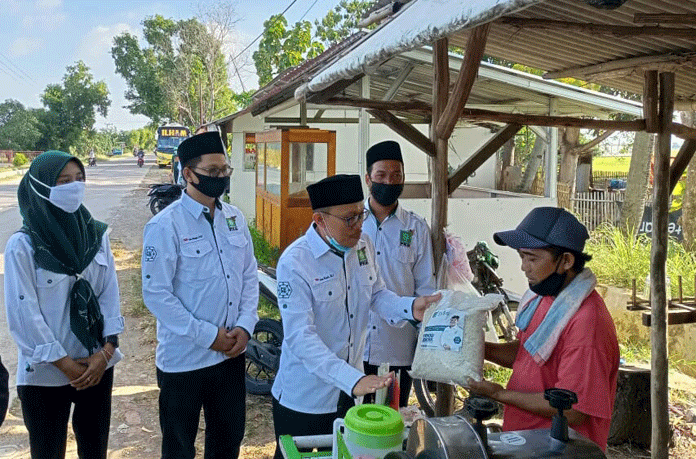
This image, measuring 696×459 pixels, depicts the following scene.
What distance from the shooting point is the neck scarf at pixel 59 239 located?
2.82 metres

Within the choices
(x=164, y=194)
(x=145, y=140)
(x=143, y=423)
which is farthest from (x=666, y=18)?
(x=145, y=140)

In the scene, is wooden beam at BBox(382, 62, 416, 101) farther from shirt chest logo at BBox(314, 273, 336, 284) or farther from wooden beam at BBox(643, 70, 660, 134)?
shirt chest logo at BBox(314, 273, 336, 284)

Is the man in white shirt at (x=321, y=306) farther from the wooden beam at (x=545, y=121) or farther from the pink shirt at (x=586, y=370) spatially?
the wooden beam at (x=545, y=121)

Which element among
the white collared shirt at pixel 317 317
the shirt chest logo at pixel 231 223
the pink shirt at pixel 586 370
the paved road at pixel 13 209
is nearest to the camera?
the pink shirt at pixel 586 370

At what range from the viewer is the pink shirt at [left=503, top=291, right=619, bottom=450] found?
6.29 ft

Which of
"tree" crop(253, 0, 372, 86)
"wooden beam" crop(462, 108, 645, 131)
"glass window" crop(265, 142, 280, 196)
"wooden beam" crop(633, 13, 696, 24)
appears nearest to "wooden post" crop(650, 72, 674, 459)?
"wooden beam" crop(462, 108, 645, 131)

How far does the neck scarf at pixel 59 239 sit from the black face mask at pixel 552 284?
207 cm

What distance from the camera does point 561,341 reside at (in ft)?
6.66

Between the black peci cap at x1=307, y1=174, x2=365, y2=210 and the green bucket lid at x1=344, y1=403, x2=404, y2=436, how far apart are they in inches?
36.0

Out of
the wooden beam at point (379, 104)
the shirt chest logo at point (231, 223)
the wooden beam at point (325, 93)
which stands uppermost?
the wooden beam at point (325, 93)

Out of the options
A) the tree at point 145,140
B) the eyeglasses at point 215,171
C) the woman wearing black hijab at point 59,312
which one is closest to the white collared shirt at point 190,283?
the eyeglasses at point 215,171

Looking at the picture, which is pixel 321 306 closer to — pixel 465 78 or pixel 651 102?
pixel 465 78

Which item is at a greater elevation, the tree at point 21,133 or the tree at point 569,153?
the tree at point 21,133

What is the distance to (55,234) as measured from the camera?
285cm
